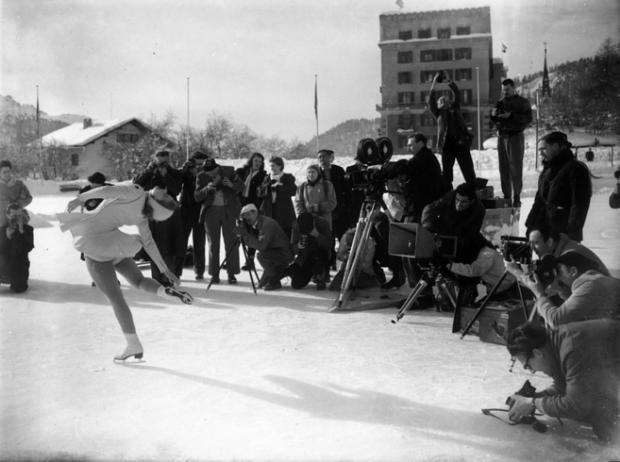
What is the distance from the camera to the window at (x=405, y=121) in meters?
40.7

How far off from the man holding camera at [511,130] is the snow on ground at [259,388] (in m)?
2.65

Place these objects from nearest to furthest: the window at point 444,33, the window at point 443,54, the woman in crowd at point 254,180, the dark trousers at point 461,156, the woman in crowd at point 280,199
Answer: the dark trousers at point 461,156 < the woman in crowd at point 254,180 < the woman in crowd at point 280,199 < the window at point 444,33 < the window at point 443,54

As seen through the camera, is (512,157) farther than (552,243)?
Yes

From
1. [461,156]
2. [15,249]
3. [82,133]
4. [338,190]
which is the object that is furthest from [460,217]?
[82,133]

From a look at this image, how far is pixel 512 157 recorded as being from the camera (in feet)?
25.2

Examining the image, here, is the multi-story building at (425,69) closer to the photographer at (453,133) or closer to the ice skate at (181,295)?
the photographer at (453,133)

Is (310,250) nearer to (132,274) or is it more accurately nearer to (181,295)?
(132,274)

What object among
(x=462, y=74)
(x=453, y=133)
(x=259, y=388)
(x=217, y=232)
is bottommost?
(x=259, y=388)

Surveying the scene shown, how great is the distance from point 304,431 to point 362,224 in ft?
10.7

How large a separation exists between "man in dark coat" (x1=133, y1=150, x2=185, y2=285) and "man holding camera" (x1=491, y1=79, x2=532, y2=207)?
12.6ft

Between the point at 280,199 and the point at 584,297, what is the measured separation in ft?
17.9

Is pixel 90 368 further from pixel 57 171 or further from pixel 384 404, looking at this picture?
pixel 57 171

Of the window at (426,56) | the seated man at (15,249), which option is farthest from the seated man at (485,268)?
the window at (426,56)

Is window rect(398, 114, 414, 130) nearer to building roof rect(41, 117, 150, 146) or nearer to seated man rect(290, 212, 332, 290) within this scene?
building roof rect(41, 117, 150, 146)
